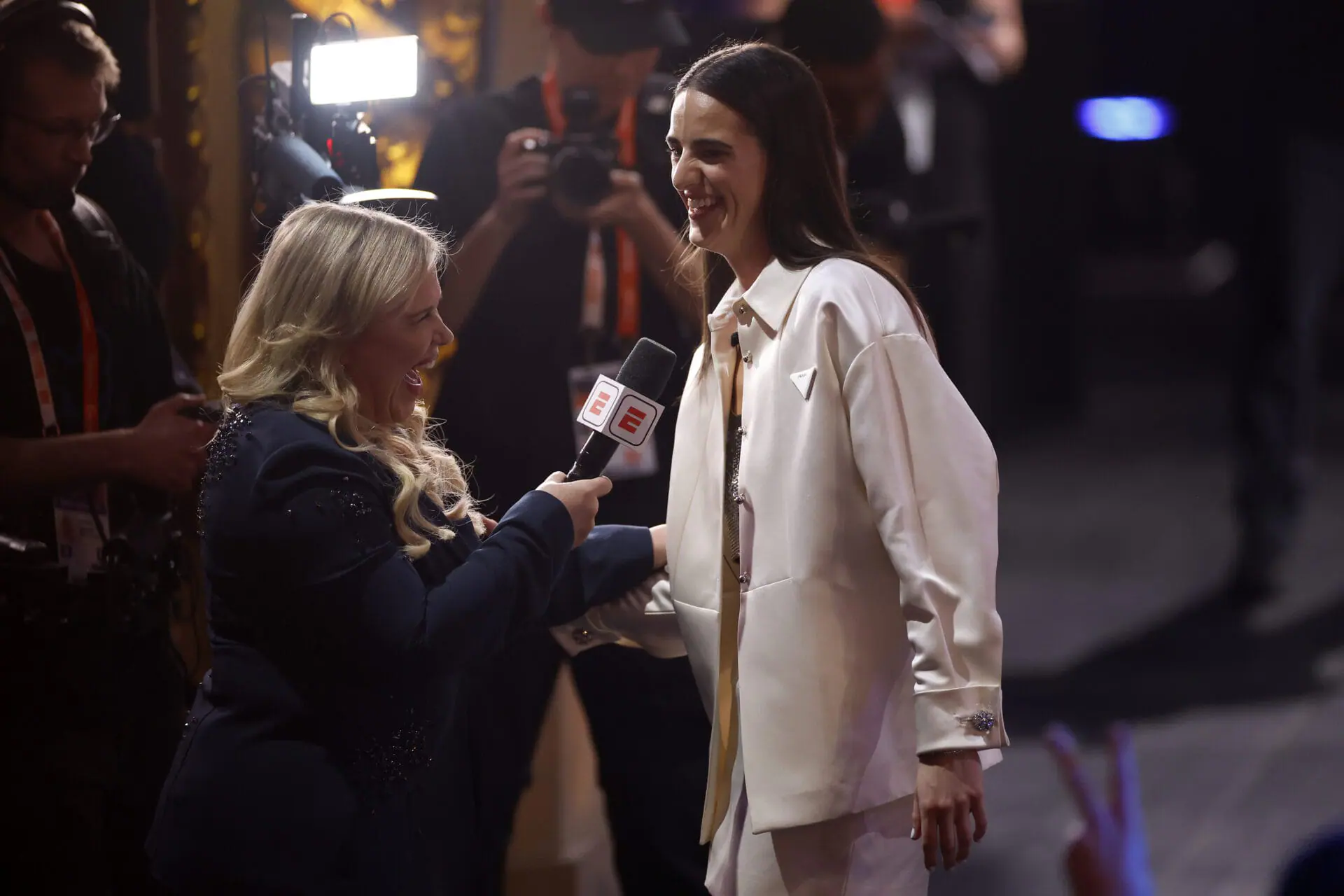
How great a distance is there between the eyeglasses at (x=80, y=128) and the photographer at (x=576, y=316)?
61 centimetres

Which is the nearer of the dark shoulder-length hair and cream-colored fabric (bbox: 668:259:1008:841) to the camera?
cream-colored fabric (bbox: 668:259:1008:841)

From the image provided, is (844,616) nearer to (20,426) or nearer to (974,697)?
(974,697)

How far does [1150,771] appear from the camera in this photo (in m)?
4.38

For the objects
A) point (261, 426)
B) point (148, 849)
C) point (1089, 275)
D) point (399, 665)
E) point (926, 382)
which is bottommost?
point (1089, 275)

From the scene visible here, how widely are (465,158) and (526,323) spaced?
0.34m

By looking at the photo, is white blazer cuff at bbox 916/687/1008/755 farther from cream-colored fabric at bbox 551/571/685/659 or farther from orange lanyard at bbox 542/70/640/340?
orange lanyard at bbox 542/70/640/340

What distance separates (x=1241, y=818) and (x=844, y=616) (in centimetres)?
250

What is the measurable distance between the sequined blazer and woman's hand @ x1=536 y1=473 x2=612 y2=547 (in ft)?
0.24

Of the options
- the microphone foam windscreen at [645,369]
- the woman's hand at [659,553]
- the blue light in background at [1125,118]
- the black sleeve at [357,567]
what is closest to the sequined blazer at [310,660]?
the black sleeve at [357,567]

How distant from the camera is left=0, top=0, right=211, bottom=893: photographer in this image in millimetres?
2787

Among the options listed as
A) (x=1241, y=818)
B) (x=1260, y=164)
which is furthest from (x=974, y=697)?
(x=1260, y=164)

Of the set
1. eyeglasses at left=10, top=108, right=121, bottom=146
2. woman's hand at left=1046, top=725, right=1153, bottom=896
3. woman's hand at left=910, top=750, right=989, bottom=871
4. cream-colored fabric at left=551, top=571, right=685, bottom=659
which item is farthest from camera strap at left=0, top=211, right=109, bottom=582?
woman's hand at left=1046, top=725, right=1153, bottom=896

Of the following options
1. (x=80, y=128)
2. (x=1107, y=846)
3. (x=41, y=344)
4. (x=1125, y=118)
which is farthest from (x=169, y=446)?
(x=1125, y=118)

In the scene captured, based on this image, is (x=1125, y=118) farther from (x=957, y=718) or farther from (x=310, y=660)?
(x=310, y=660)
